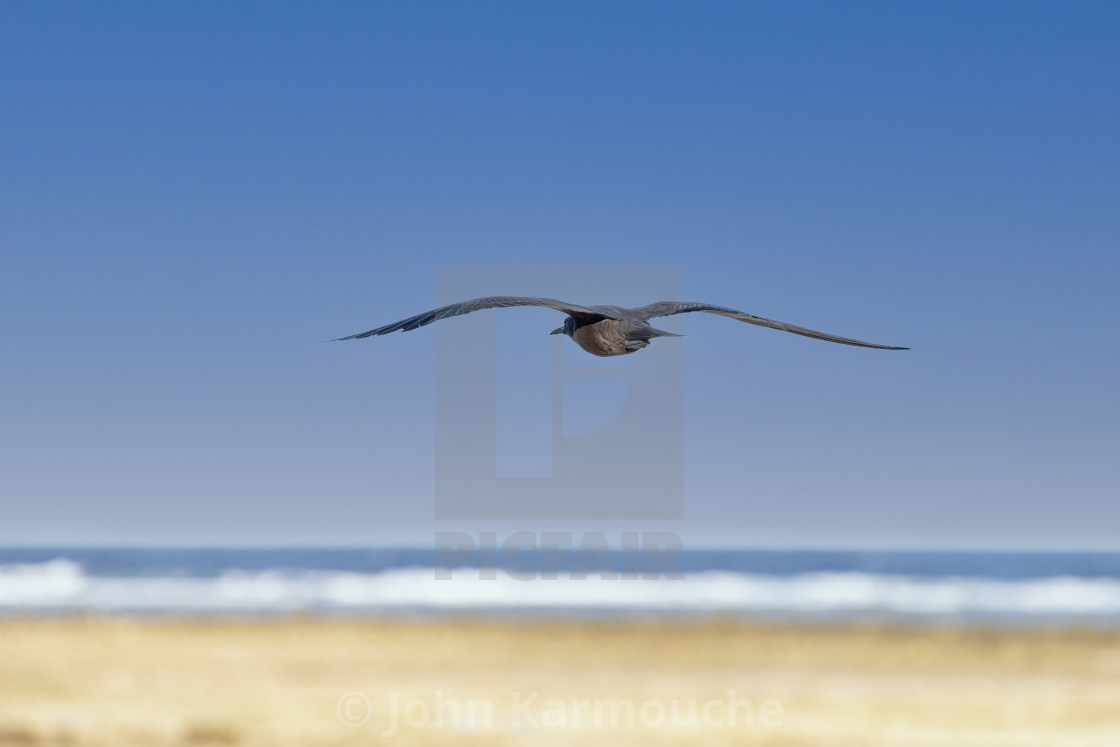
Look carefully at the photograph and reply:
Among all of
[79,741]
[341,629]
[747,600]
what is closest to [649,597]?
[747,600]

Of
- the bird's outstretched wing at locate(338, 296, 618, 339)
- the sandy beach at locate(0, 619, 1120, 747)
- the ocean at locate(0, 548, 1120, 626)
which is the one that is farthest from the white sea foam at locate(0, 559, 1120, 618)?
the bird's outstretched wing at locate(338, 296, 618, 339)

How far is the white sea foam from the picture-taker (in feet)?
108

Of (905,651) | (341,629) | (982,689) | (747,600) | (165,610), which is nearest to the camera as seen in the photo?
(982,689)

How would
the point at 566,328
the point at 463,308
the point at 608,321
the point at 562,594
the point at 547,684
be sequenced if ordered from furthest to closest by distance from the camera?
1. the point at 562,594
2. the point at 547,684
3. the point at 566,328
4. the point at 608,321
5. the point at 463,308

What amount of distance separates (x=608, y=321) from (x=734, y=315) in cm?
88

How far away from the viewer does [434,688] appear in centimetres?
1983

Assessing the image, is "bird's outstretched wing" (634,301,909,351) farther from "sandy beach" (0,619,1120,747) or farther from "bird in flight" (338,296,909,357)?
"sandy beach" (0,619,1120,747)

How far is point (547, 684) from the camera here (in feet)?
65.8

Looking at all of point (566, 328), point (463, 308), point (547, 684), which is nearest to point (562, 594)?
point (547, 684)

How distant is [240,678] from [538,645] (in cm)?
636

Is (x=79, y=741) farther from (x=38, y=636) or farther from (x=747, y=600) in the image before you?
(x=747, y=600)

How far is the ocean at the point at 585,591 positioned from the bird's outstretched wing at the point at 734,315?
2134 centimetres

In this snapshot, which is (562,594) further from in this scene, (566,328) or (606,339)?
(606,339)

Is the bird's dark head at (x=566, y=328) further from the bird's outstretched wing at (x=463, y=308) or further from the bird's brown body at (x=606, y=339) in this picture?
the bird's outstretched wing at (x=463, y=308)
